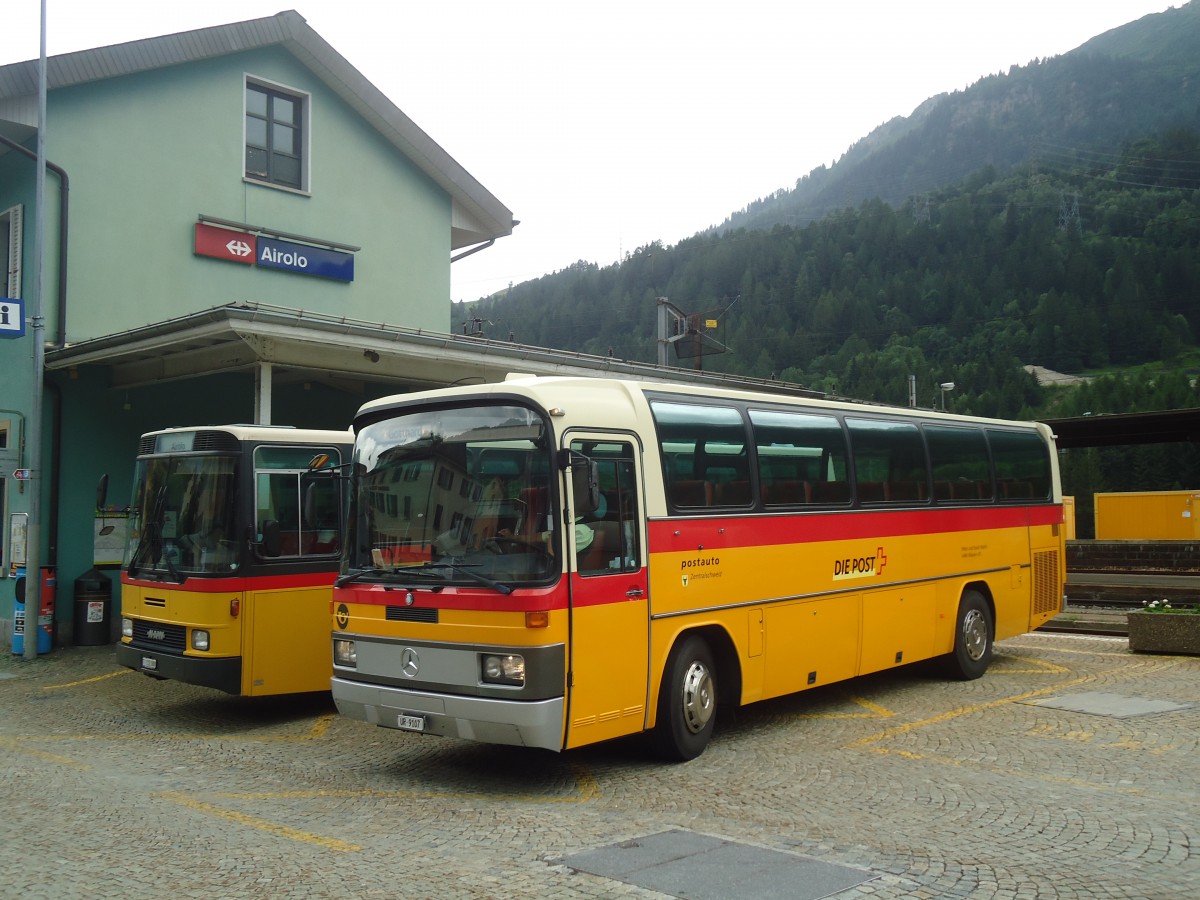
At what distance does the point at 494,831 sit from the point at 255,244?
15553 mm

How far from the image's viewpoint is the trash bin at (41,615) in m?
15.5

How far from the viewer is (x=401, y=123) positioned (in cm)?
2231

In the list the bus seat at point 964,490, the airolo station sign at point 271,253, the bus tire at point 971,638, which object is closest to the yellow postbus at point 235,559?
the bus seat at point 964,490

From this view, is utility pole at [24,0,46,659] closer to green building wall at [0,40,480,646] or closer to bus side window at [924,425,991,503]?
green building wall at [0,40,480,646]

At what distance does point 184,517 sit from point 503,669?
4.82 metres

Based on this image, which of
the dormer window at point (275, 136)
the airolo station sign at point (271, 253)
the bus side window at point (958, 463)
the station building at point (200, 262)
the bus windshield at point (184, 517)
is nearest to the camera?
the bus windshield at point (184, 517)

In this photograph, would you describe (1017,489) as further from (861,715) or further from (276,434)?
(276,434)

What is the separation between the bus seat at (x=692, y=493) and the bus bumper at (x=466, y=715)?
6.67 ft

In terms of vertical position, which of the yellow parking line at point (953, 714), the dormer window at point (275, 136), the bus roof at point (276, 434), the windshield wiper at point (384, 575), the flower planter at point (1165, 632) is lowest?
the yellow parking line at point (953, 714)

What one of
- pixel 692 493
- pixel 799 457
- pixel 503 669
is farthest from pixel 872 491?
pixel 503 669

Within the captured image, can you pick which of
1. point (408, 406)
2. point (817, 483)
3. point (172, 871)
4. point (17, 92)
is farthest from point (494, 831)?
point (17, 92)

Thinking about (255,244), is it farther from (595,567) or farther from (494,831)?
(494,831)

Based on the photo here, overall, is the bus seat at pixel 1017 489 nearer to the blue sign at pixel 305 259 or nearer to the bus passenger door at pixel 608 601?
the bus passenger door at pixel 608 601

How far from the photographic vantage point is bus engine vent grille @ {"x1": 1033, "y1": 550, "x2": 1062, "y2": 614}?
1415cm
